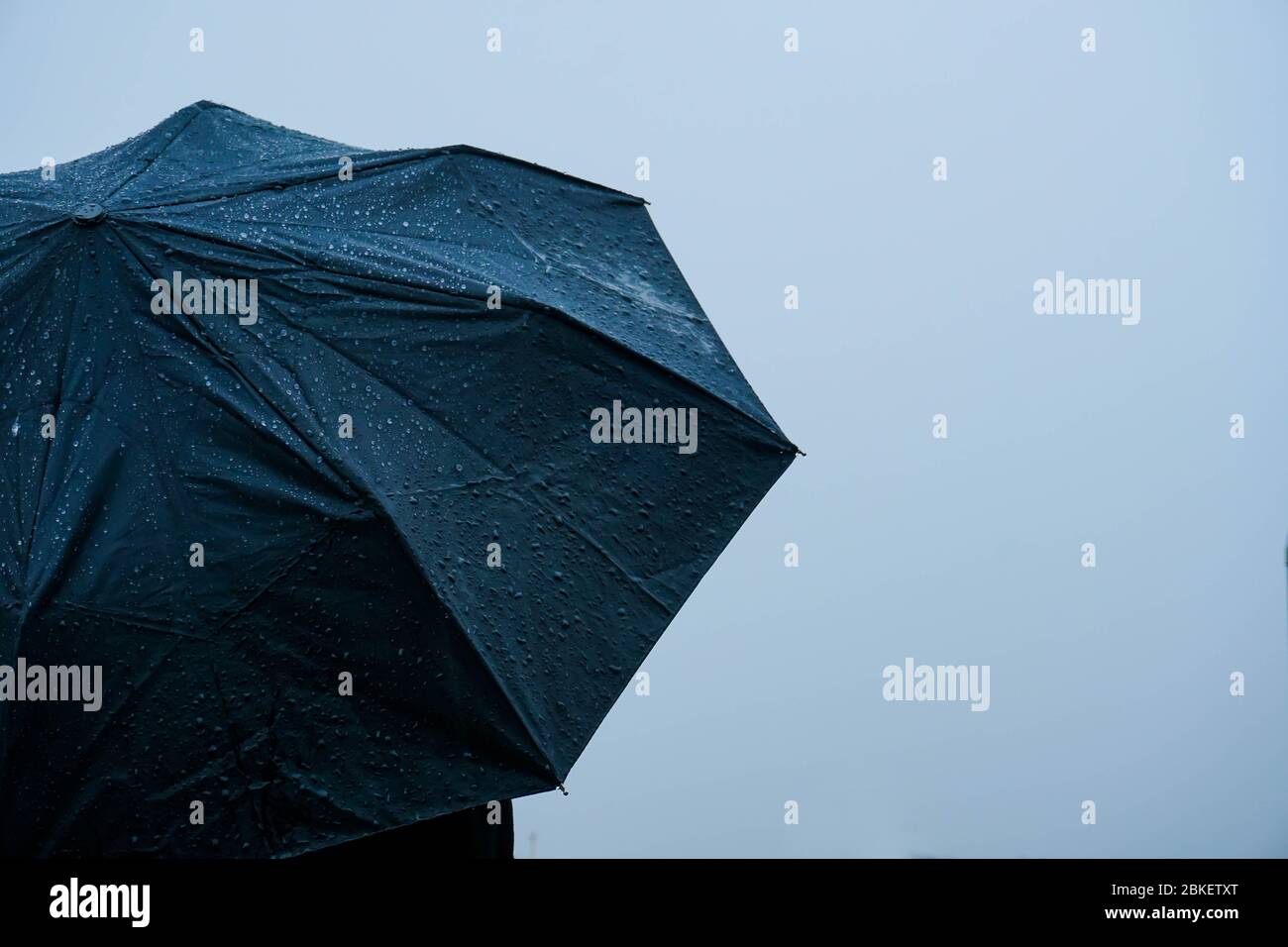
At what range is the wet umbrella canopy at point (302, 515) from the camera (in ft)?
7.23

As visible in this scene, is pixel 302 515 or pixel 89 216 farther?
pixel 89 216

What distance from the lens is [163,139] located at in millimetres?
3020

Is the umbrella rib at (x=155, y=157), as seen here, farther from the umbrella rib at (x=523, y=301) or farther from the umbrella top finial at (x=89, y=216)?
the umbrella rib at (x=523, y=301)

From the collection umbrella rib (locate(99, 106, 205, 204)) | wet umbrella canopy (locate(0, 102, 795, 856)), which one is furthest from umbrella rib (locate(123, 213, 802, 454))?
umbrella rib (locate(99, 106, 205, 204))

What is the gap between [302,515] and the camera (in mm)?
2260

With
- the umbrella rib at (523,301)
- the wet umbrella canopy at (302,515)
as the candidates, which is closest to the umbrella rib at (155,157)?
the wet umbrella canopy at (302,515)

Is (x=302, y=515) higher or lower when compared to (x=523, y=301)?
lower

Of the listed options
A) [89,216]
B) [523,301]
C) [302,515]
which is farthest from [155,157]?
[302,515]

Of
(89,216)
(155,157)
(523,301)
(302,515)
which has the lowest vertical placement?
(302,515)

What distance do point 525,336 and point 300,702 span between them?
904 millimetres

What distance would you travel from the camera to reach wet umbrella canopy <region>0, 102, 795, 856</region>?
2205mm

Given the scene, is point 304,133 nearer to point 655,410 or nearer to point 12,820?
point 655,410

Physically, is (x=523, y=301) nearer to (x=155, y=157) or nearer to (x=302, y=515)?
(x=302, y=515)
